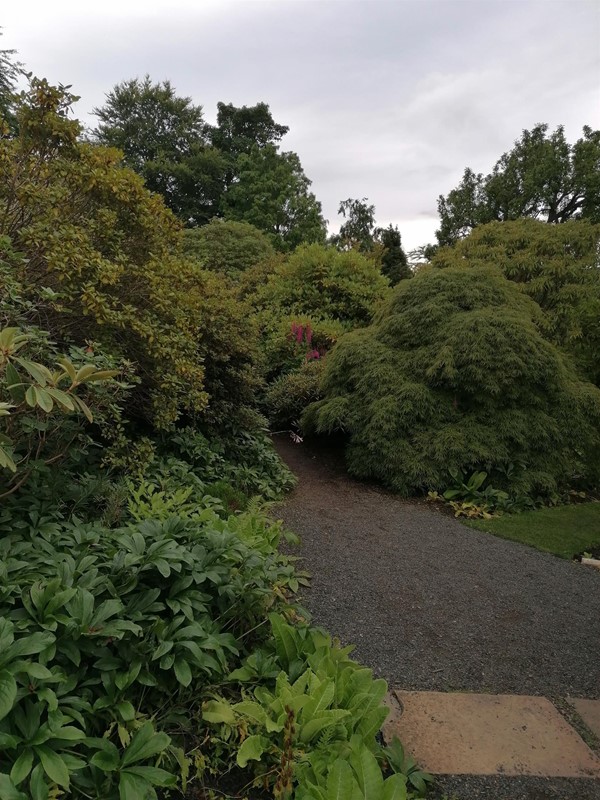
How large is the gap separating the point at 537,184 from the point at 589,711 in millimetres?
20112

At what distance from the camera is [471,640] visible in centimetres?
240

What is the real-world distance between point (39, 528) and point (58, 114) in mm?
2642

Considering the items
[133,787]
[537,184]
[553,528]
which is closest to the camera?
[133,787]

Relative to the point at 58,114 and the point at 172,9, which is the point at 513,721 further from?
the point at 172,9

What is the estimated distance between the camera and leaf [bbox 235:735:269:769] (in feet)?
4.61

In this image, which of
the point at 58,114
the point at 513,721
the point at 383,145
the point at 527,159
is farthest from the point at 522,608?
the point at 527,159

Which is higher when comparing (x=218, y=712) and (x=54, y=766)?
(x=54, y=766)

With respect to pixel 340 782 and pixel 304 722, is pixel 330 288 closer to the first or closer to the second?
pixel 304 722

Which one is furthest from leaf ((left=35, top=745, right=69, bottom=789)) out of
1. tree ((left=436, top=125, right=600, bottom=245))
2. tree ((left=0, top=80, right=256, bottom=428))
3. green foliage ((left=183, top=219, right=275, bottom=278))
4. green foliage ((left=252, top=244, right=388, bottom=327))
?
tree ((left=436, top=125, right=600, bottom=245))

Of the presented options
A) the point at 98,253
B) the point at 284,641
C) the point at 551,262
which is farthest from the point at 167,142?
the point at 284,641

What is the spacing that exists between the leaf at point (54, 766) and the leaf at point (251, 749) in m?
0.49

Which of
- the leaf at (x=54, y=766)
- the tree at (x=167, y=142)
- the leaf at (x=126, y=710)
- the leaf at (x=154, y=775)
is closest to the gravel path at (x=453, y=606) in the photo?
the leaf at (x=154, y=775)

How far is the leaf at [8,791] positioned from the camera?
1061 millimetres

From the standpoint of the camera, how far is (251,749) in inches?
56.5
